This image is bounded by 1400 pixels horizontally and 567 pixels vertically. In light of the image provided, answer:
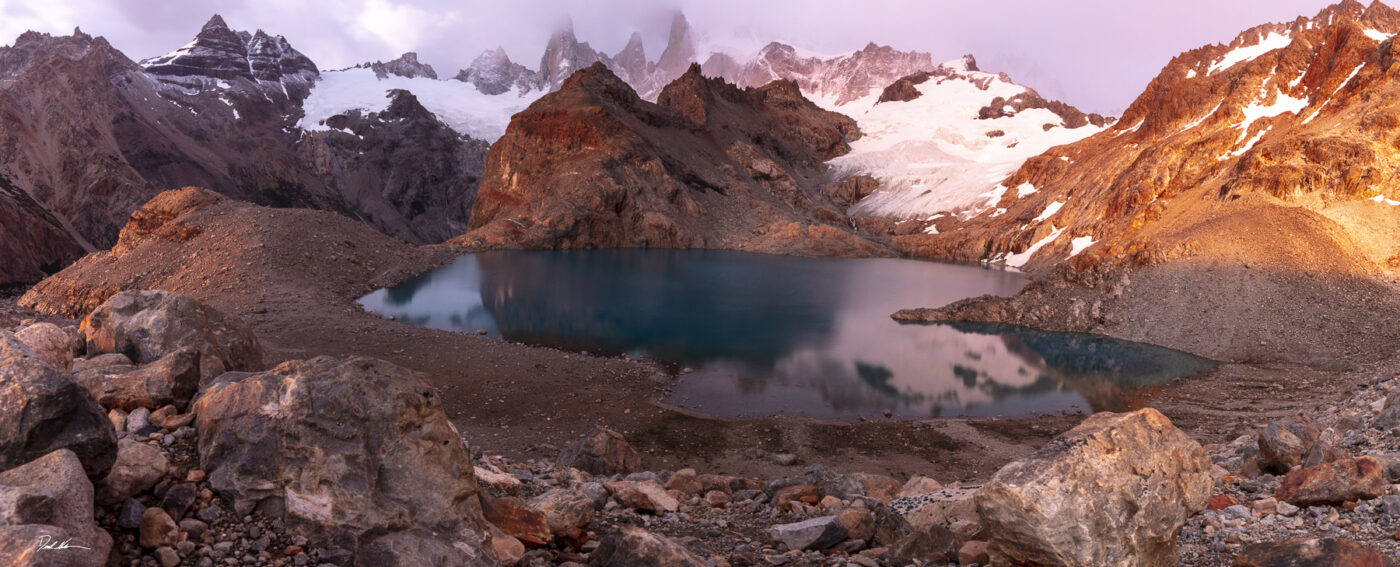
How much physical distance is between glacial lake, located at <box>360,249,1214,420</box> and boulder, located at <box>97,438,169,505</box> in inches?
645

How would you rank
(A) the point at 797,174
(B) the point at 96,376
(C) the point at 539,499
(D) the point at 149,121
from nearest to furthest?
(B) the point at 96,376
(C) the point at 539,499
(D) the point at 149,121
(A) the point at 797,174

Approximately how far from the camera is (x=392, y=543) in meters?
4.61

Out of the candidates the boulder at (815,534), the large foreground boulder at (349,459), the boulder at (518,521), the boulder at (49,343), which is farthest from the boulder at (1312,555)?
the boulder at (49,343)

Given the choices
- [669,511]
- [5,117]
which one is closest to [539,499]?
[669,511]

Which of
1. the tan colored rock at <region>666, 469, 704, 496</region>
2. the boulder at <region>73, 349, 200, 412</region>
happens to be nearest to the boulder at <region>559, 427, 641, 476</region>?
the tan colored rock at <region>666, 469, 704, 496</region>

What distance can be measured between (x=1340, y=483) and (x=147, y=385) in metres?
11.5

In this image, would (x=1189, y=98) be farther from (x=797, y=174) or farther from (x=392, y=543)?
(x=392, y=543)

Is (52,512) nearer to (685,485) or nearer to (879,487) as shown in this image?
(685,485)

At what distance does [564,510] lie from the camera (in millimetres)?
6586

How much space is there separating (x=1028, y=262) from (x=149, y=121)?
5275 inches

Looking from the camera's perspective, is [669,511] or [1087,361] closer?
[669,511]

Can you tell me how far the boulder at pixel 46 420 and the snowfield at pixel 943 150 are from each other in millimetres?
115201

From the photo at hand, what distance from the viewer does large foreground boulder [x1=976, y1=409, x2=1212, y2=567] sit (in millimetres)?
5172

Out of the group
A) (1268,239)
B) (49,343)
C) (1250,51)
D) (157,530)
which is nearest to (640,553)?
(157,530)
